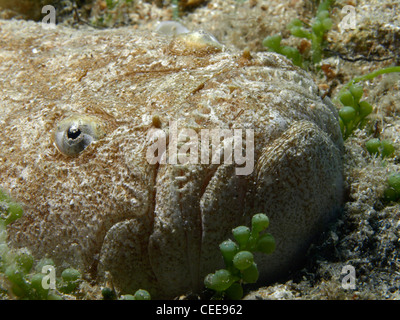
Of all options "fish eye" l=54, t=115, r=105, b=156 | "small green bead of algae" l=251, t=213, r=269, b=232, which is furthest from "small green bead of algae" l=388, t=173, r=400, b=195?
"fish eye" l=54, t=115, r=105, b=156

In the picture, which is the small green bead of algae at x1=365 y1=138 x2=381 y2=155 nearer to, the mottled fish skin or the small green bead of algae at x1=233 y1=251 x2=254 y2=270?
the mottled fish skin

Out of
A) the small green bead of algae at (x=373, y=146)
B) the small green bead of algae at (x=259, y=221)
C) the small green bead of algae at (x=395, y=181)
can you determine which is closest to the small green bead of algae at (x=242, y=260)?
the small green bead of algae at (x=259, y=221)

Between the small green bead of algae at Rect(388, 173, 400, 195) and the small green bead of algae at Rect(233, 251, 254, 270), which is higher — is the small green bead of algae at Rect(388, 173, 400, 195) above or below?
above

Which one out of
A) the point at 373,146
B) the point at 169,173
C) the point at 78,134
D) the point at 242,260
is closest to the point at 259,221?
the point at 242,260

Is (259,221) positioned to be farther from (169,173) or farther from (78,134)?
(78,134)

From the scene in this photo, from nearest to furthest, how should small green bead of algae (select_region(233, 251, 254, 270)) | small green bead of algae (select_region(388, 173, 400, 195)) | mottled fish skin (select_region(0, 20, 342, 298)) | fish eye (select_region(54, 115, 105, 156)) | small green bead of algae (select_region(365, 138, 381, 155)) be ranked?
1. small green bead of algae (select_region(233, 251, 254, 270))
2. mottled fish skin (select_region(0, 20, 342, 298))
3. fish eye (select_region(54, 115, 105, 156))
4. small green bead of algae (select_region(388, 173, 400, 195))
5. small green bead of algae (select_region(365, 138, 381, 155))

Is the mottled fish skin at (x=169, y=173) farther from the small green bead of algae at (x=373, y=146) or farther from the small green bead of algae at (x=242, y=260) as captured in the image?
the small green bead of algae at (x=373, y=146)
